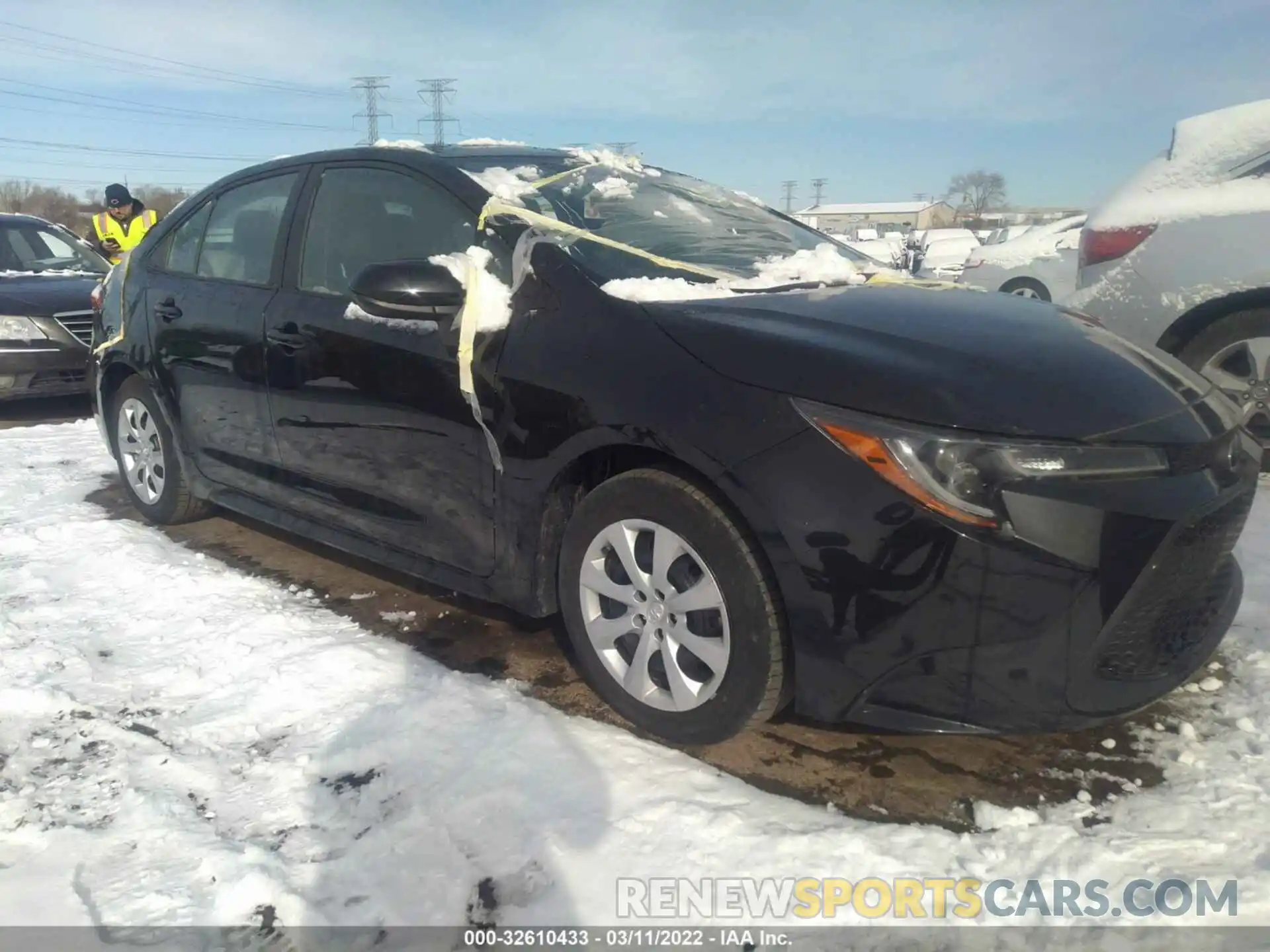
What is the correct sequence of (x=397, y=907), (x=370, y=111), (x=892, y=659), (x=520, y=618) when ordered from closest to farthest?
(x=397, y=907) < (x=892, y=659) < (x=520, y=618) < (x=370, y=111)

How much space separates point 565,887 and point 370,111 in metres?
56.7

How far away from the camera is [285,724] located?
272cm

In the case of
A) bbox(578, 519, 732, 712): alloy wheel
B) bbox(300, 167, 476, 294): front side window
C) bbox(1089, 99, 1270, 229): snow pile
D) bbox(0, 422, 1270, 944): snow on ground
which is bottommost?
bbox(0, 422, 1270, 944): snow on ground

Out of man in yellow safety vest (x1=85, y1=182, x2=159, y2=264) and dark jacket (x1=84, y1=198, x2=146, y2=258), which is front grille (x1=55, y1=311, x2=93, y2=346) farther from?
dark jacket (x1=84, y1=198, x2=146, y2=258)

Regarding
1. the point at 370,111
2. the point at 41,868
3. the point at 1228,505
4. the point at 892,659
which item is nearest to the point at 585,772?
the point at 892,659

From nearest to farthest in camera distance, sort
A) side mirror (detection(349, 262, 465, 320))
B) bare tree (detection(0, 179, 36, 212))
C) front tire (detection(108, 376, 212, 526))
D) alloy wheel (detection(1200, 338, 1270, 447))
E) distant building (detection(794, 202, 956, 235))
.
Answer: side mirror (detection(349, 262, 465, 320)) < front tire (detection(108, 376, 212, 526)) < alloy wheel (detection(1200, 338, 1270, 447)) < bare tree (detection(0, 179, 36, 212)) < distant building (detection(794, 202, 956, 235))

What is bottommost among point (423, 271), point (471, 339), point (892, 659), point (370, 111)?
point (892, 659)

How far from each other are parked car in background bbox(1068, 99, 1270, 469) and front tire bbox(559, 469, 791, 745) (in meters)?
3.46

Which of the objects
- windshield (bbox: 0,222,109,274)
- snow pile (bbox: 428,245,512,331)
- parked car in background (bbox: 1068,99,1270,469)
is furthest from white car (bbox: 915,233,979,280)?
snow pile (bbox: 428,245,512,331)

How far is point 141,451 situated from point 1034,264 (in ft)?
28.3

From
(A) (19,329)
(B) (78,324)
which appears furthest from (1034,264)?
(A) (19,329)

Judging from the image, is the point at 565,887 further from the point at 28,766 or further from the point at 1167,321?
the point at 1167,321

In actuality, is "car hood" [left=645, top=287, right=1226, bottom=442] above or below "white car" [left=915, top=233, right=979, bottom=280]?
below

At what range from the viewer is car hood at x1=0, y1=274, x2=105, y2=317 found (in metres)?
7.20
